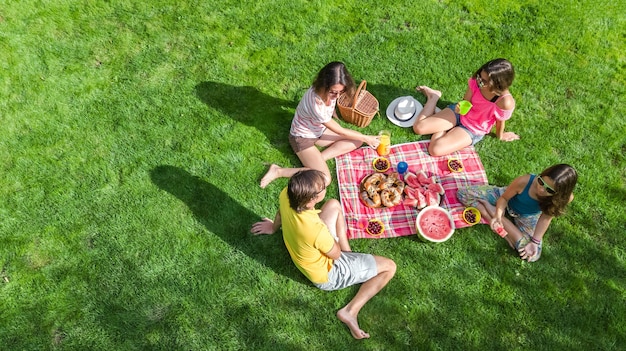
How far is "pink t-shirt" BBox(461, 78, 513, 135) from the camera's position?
5062 mm

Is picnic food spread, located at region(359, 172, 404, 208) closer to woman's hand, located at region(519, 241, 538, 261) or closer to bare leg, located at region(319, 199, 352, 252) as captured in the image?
bare leg, located at region(319, 199, 352, 252)

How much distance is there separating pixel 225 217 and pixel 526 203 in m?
3.40

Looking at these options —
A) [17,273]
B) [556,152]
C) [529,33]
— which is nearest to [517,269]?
[556,152]

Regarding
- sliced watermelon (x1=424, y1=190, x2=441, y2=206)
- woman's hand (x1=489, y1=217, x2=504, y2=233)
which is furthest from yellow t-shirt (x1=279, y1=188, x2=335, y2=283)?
woman's hand (x1=489, y1=217, x2=504, y2=233)

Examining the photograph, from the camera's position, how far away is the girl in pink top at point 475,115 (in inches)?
188

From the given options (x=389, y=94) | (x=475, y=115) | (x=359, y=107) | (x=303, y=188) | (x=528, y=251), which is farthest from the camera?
(x=389, y=94)

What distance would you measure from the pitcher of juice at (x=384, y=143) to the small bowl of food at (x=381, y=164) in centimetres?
10

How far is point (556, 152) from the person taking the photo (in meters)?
5.40

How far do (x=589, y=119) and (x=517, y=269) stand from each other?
8.45ft

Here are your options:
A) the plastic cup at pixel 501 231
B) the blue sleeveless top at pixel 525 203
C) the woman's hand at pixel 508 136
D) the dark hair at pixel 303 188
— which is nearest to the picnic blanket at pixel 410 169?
the plastic cup at pixel 501 231

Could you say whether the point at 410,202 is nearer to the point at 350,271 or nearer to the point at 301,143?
the point at 350,271

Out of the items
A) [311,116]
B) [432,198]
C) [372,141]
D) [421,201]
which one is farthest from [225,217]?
[432,198]

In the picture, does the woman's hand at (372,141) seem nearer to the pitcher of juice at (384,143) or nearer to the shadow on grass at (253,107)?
the pitcher of juice at (384,143)

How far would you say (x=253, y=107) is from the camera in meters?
5.77
